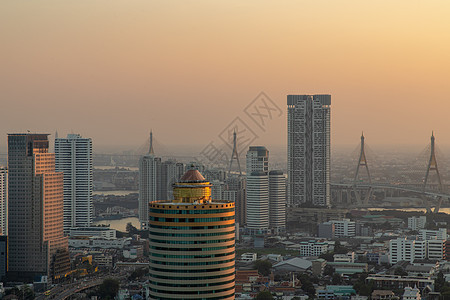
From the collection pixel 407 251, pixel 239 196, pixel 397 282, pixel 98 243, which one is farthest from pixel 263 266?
pixel 239 196

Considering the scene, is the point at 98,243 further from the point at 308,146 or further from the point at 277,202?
the point at 308,146

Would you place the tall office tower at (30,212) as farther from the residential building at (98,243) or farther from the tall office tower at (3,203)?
the residential building at (98,243)

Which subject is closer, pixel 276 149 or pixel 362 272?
pixel 362 272

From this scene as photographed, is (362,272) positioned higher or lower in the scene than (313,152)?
lower

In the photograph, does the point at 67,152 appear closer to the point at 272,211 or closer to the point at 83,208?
the point at 83,208

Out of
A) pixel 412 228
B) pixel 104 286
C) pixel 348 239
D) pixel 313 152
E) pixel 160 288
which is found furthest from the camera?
pixel 313 152

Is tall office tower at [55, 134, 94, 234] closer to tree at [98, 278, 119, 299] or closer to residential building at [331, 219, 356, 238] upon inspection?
residential building at [331, 219, 356, 238]

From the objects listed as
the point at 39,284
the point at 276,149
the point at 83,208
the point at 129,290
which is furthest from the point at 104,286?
the point at 276,149
